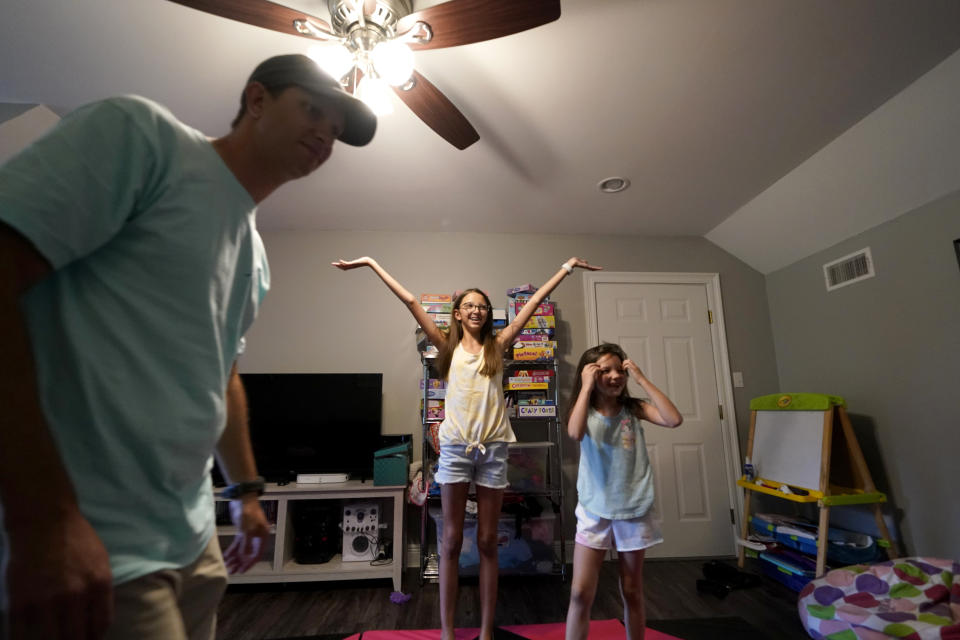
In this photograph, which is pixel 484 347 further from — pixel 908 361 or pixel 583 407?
pixel 908 361

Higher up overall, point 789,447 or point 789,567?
point 789,447

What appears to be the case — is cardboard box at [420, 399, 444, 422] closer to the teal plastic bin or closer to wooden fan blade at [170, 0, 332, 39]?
the teal plastic bin

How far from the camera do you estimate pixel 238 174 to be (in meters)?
0.60

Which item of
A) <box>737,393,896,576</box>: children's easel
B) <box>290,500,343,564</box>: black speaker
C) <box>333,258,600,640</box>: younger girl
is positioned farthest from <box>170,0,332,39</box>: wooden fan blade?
<box>737,393,896,576</box>: children's easel

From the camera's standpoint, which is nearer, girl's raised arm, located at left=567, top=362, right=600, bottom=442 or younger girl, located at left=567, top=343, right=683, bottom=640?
younger girl, located at left=567, top=343, right=683, bottom=640

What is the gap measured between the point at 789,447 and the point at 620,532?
1.86 meters

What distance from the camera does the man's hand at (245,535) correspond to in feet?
2.50

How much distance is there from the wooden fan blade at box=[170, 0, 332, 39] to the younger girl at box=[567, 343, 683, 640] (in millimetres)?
1585

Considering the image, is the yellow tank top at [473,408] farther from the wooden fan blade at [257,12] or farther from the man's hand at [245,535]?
the wooden fan blade at [257,12]

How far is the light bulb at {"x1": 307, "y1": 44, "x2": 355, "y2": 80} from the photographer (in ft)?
4.62

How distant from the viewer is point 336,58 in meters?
1.42

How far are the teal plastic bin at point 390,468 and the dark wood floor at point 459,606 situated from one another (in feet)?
2.06

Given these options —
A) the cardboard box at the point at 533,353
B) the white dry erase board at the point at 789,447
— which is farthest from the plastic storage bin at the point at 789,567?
the cardboard box at the point at 533,353

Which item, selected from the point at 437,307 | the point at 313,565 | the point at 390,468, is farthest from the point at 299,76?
the point at 313,565
